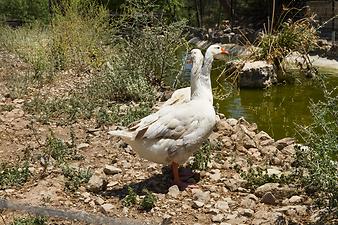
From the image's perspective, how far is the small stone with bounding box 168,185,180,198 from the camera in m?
4.26

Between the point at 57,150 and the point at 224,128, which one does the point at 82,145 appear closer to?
the point at 57,150

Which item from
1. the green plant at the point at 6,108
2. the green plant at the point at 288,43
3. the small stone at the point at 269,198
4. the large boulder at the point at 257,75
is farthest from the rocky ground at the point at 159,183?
the green plant at the point at 288,43

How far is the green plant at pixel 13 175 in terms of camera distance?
175 inches

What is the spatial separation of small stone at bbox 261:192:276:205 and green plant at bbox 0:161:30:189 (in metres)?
2.05

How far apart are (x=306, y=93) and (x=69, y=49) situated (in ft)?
15.8

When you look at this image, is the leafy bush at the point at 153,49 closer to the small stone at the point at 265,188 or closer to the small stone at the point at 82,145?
the small stone at the point at 82,145

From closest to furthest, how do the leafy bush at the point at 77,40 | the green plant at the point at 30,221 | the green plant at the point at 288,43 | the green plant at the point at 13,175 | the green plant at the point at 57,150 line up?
1. the green plant at the point at 30,221
2. the green plant at the point at 13,175
3. the green plant at the point at 57,150
4. the leafy bush at the point at 77,40
5. the green plant at the point at 288,43

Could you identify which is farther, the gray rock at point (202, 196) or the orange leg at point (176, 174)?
the orange leg at point (176, 174)

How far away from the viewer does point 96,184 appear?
4.33 metres

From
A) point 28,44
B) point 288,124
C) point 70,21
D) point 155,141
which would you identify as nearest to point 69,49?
point 70,21

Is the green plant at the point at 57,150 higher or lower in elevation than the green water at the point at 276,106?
higher

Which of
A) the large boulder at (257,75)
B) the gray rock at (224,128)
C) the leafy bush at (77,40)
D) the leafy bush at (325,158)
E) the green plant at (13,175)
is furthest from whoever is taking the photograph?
the large boulder at (257,75)

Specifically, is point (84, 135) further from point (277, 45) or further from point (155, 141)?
point (277, 45)

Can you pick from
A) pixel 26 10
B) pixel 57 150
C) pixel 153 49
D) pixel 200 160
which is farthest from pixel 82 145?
pixel 26 10
